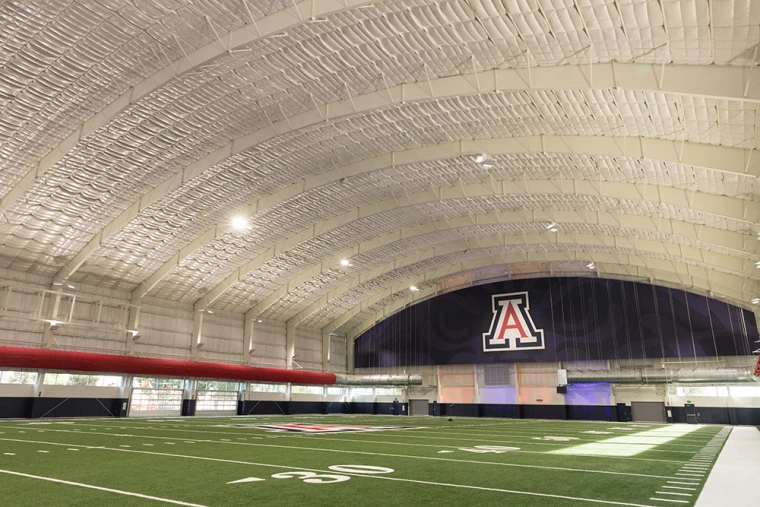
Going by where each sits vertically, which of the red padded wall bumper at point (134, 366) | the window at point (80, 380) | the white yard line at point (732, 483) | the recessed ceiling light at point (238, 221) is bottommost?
the white yard line at point (732, 483)

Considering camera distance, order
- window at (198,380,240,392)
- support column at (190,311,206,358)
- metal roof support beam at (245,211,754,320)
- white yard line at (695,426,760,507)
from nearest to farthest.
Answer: white yard line at (695,426,760,507)
metal roof support beam at (245,211,754,320)
support column at (190,311,206,358)
window at (198,380,240,392)

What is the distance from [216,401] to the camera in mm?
42812

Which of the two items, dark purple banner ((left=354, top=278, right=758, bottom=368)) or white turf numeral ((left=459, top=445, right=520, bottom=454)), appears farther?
dark purple banner ((left=354, top=278, right=758, bottom=368))

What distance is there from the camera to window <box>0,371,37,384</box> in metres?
30.2

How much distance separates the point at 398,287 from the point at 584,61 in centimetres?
3289

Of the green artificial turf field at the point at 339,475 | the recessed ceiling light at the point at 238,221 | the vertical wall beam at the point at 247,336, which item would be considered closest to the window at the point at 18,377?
the vertical wall beam at the point at 247,336

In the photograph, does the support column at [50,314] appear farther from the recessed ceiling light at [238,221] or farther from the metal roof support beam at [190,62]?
the recessed ceiling light at [238,221]

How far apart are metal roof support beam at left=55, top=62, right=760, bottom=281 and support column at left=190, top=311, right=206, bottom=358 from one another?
1607 centimetres

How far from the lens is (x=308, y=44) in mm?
17719

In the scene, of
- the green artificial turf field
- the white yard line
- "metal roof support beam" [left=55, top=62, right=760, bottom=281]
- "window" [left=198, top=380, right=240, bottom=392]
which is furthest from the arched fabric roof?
the green artificial turf field

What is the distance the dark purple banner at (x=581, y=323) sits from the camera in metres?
39.3

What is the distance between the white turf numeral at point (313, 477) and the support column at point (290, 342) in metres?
→ 40.7

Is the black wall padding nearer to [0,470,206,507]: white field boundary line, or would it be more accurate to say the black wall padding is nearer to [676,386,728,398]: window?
[0,470,206,507]: white field boundary line

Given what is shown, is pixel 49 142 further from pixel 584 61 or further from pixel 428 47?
pixel 584 61
